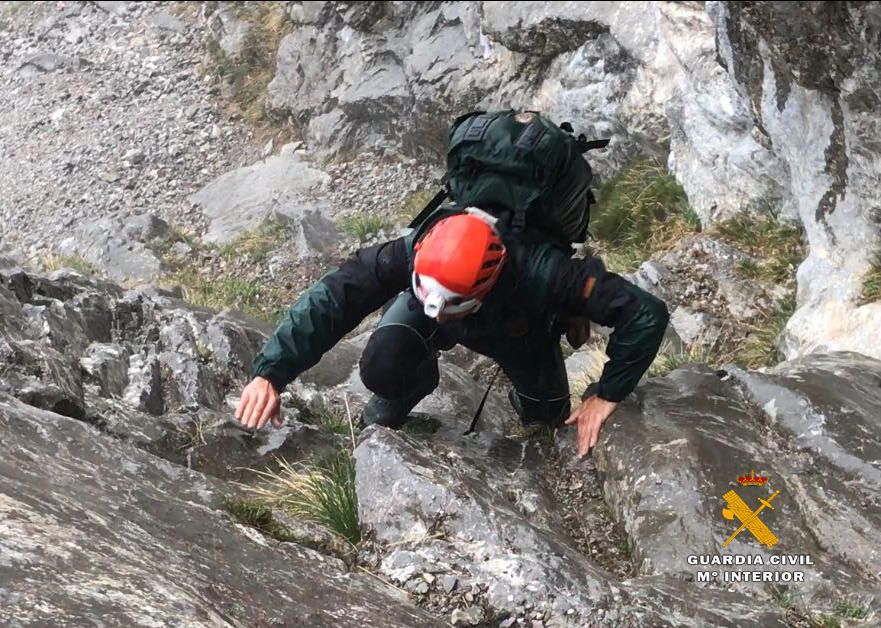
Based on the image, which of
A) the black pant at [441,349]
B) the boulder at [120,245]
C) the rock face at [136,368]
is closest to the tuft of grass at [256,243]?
the boulder at [120,245]

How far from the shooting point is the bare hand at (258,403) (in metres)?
4.17

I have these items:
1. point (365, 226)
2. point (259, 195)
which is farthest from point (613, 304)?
point (259, 195)

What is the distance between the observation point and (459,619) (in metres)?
3.11

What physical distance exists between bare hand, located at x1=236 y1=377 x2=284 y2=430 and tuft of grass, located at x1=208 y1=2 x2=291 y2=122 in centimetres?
1235

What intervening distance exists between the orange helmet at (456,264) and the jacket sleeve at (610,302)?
0.45 m

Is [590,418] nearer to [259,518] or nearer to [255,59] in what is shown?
[259,518]

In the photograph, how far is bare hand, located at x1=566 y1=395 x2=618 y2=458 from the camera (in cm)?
462

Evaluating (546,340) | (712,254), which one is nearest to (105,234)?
(712,254)

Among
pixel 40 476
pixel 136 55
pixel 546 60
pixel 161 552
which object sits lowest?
pixel 161 552

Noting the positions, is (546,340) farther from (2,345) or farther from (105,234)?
(105,234)

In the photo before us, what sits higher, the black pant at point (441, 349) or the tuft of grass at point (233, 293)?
the black pant at point (441, 349)

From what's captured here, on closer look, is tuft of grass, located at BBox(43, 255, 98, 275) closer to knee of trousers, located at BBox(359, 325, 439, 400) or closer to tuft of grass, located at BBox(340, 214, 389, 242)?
tuft of grass, located at BBox(340, 214, 389, 242)

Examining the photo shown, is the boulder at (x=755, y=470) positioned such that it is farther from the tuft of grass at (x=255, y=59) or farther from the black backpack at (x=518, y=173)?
the tuft of grass at (x=255, y=59)

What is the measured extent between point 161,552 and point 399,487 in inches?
44.3
